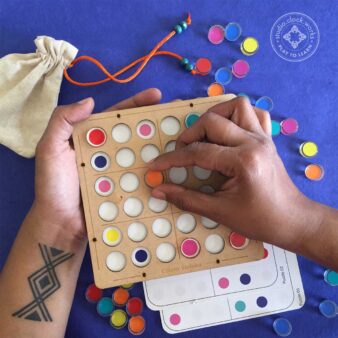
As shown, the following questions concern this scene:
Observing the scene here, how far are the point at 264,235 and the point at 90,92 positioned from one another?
0.55m

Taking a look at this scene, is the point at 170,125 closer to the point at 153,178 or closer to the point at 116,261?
the point at 153,178

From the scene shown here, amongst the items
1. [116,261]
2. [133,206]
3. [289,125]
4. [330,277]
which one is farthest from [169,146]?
[330,277]

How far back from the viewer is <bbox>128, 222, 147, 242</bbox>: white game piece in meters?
0.80

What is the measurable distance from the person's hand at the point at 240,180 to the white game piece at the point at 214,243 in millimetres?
54

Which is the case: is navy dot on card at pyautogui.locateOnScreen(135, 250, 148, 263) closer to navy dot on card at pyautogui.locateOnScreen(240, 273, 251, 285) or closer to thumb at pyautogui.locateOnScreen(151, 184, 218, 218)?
thumb at pyautogui.locateOnScreen(151, 184, 218, 218)

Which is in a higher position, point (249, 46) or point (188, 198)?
point (249, 46)

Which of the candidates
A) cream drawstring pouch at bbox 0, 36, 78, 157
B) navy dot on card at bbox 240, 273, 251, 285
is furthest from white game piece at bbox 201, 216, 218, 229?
cream drawstring pouch at bbox 0, 36, 78, 157

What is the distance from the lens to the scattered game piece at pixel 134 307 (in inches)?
38.0

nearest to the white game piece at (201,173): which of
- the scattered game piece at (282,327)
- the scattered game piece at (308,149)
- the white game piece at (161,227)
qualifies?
the white game piece at (161,227)

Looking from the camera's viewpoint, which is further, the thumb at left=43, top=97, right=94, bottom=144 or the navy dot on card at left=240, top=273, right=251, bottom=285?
the navy dot on card at left=240, top=273, right=251, bottom=285

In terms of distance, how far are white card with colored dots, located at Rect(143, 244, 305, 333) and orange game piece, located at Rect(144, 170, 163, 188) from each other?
0.89 feet

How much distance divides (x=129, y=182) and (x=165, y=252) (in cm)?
16

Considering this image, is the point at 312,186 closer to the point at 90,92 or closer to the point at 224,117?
the point at 224,117

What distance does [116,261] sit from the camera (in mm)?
798
